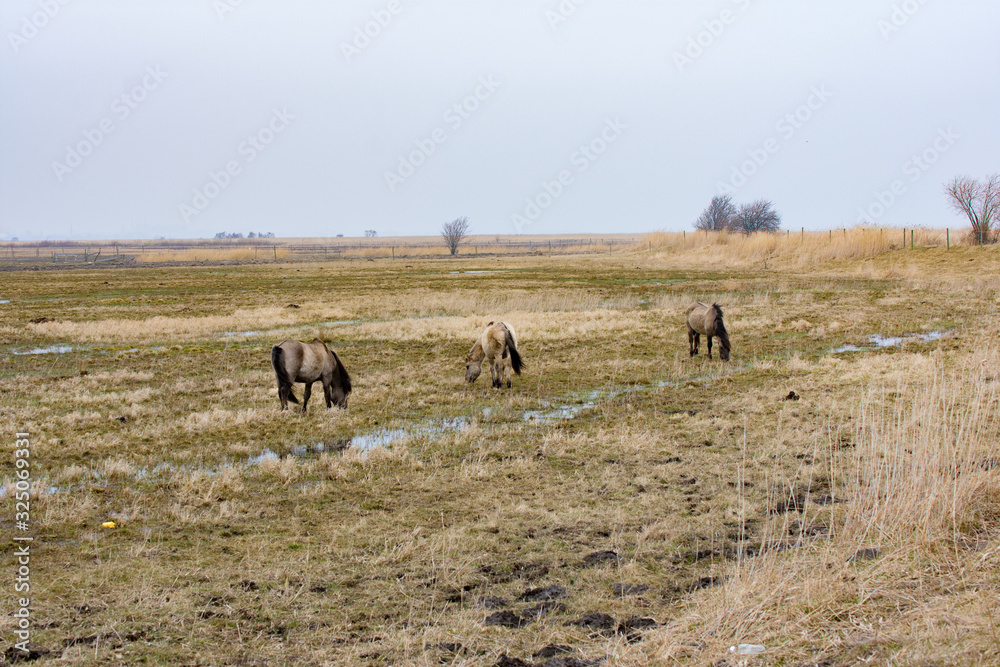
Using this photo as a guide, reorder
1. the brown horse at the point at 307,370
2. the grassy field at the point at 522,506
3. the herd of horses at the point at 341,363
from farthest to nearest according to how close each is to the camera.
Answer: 1. the herd of horses at the point at 341,363
2. the brown horse at the point at 307,370
3. the grassy field at the point at 522,506

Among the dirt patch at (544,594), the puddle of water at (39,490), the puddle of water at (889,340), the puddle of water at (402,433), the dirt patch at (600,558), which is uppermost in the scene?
the puddle of water at (889,340)

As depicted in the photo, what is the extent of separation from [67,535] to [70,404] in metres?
6.54

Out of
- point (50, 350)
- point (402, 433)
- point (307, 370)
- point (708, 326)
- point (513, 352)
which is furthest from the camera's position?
point (50, 350)

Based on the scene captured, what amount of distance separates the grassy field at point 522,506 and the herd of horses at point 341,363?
38 cm

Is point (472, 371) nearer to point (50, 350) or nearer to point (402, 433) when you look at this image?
point (402, 433)

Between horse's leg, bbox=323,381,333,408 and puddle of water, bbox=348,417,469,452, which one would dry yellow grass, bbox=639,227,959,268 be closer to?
puddle of water, bbox=348,417,469,452

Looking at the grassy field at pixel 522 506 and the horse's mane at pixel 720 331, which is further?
the horse's mane at pixel 720 331

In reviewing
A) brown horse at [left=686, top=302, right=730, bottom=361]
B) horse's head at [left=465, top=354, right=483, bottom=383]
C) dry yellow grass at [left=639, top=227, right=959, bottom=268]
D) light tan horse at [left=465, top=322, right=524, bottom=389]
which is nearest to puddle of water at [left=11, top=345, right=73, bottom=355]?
horse's head at [left=465, top=354, right=483, bottom=383]

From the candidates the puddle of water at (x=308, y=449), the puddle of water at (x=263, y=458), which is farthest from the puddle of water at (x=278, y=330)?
the puddle of water at (x=263, y=458)

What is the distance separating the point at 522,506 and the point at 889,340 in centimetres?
1405

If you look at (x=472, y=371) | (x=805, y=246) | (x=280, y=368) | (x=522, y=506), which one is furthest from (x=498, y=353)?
(x=805, y=246)

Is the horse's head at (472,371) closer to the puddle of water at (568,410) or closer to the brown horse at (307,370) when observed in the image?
the puddle of water at (568,410)

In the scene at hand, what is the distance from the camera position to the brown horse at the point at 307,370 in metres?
11.1

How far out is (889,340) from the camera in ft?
58.0
